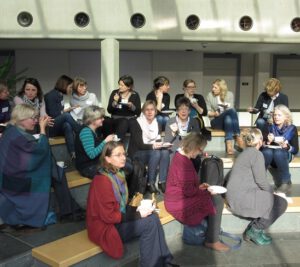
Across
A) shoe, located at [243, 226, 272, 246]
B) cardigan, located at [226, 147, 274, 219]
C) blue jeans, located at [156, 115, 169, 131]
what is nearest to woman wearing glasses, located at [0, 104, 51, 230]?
cardigan, located at [226, 147, 274, 219]

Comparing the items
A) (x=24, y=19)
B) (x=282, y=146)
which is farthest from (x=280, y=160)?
(x=24, y=19)

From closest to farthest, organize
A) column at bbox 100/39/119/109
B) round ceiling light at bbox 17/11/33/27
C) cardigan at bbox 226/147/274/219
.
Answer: cardigan at bbox 226/147/274/219
round ceiling light at bbox 17/11/33/27
column at bbox 100/39/119/109

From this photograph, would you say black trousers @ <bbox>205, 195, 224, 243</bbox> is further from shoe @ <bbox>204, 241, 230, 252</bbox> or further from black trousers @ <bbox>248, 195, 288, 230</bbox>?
black trousers @ <bbox>248, 195, 288, 230</bbox>

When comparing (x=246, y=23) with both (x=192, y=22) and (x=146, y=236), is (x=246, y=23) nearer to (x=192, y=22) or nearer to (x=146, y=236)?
(x=192, y=22)

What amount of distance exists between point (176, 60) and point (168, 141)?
5.39 metres

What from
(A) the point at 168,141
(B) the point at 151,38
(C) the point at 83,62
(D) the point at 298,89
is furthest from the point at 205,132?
(D) the point at 298,89

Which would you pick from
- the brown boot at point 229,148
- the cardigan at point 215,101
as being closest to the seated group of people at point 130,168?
the brown boot at point 229,148

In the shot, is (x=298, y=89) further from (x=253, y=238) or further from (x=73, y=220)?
(x=73, y=220)

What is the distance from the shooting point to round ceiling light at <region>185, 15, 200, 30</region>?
23.9ft

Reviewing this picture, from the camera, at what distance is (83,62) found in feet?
31.4

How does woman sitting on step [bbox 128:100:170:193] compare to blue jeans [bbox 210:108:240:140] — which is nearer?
woman sitting on step [bbox 128:100:170:193]

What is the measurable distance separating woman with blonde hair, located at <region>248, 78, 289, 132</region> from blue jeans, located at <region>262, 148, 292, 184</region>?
0.83 metres

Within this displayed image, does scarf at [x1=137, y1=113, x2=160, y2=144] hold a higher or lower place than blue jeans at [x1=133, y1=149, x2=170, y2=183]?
higher

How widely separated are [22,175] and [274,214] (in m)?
2.46
